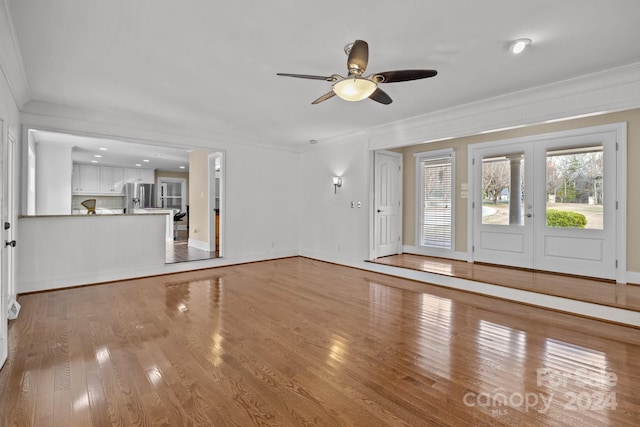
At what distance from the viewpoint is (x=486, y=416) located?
1858 millimetres

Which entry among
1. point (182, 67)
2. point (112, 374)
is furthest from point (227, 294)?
point (182, 67)

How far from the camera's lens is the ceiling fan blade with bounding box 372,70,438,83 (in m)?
2.61

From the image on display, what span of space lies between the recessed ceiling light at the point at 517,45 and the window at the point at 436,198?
349 cm

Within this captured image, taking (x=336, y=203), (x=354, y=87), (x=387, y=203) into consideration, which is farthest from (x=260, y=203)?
(x=354, y=87)

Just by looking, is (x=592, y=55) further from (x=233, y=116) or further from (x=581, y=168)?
(x=233, y=116)

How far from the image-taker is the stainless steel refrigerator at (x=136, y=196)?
34.6 feet

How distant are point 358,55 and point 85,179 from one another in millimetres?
10788

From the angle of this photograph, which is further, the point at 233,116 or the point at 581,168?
the point at 233,116

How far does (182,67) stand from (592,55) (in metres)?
4.13

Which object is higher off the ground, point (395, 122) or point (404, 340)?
point (395, 122)

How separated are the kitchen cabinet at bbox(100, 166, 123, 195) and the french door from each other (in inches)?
420

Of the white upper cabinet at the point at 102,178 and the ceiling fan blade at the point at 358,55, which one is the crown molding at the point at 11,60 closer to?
the ceiling fan blade at the point at 358,55

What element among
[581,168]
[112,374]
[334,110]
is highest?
[334,110]

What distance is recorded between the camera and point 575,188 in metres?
4.82
